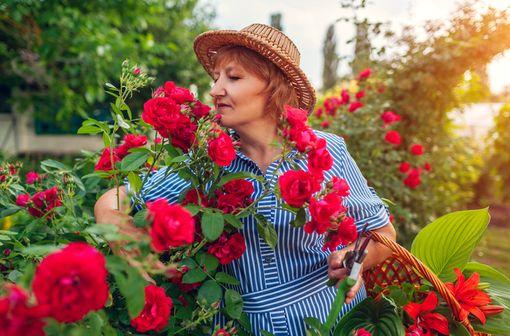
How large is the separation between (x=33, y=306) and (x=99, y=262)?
4.0 inches

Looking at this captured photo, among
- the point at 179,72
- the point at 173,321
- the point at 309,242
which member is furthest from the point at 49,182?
the point at 179,72

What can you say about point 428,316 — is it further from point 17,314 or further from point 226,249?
point 17,314

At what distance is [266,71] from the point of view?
1577mm

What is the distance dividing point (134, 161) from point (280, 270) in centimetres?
57

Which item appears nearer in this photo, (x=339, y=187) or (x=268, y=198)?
(x=339, y=187)

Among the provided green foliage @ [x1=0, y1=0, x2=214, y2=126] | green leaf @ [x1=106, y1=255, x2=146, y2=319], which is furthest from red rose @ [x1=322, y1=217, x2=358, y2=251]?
green foliage @ [x1=0, y1=0, x2=214, y2=126]

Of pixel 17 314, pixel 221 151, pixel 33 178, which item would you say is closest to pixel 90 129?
pixel 221 151

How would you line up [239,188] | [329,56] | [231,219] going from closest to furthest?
[231,219]
[239,188]
[329,56]

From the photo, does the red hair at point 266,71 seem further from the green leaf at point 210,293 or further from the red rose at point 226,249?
the green leaf at point 210,293

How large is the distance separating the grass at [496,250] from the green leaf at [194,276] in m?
3.22

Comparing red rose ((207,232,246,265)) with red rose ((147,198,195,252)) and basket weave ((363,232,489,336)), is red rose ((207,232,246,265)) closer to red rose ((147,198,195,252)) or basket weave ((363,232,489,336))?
basket weave ((363,232,489,336))

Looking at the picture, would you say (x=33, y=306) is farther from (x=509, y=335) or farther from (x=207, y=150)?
(x=509, y=335)

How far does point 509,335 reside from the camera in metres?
1.52

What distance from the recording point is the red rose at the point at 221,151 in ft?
3.81
